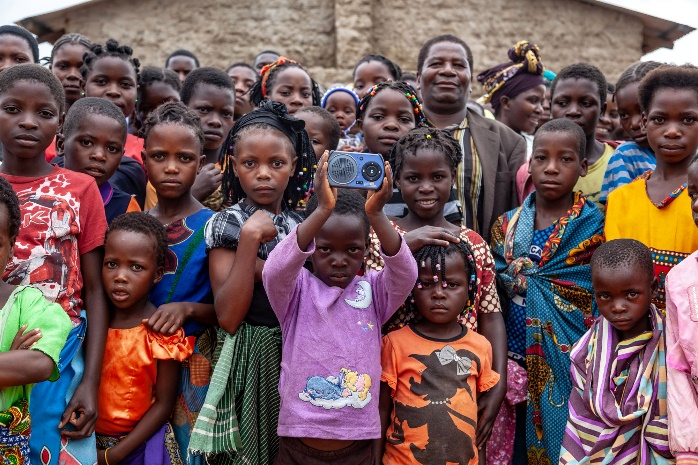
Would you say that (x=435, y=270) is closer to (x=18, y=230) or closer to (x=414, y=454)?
(x=414, y=454)

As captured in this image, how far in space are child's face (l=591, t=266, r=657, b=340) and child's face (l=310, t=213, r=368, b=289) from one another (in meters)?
0.97

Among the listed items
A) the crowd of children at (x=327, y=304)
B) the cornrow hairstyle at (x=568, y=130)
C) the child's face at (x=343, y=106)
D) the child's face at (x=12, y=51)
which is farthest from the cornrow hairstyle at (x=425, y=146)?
the child's face at (x=12, y=51)

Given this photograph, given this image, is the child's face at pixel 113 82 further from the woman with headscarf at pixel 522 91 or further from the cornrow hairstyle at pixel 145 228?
the woman with headscarf at pixel 522 91

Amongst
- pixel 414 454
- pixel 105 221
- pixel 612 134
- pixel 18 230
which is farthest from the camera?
pixel 612 134

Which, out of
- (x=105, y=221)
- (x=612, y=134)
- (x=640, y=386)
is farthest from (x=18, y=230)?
(x=612, y=134)

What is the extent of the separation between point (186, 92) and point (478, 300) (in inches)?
89.3

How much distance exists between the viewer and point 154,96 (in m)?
4.64

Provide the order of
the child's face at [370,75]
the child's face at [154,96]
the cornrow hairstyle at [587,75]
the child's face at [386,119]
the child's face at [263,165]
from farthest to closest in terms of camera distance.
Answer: the child's face at [370,75], the child's face at [154,96], the cornrow hairstyle at [587,75], the child's face at [386,119], the child's face at [263,165]

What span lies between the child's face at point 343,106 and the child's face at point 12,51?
2.00 meters

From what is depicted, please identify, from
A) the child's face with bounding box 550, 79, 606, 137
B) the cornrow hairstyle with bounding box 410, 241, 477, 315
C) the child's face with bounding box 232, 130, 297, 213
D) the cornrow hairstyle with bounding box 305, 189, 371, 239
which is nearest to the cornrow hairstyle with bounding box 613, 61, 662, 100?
the child's face with bounding box 550, 79, 606, 137

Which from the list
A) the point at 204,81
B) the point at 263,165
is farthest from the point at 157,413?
the point at 204,81

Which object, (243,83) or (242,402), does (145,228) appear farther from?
(243,83)

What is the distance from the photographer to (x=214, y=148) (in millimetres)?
4324

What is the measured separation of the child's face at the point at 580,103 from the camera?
4.13m
